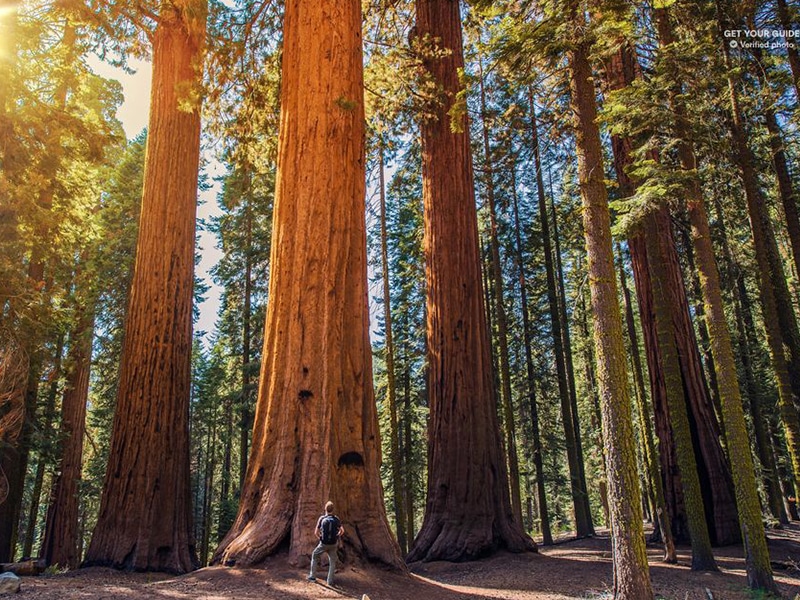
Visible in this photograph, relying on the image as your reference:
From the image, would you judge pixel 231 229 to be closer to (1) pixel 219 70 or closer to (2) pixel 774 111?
(1) pixel 219 70

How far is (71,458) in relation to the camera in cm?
1606

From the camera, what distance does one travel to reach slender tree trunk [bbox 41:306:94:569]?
15.3 m

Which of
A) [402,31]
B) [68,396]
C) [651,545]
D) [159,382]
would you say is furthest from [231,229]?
[651,545]

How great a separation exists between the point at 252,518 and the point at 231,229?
68.1 feet

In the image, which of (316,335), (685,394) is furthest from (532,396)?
(316,335)

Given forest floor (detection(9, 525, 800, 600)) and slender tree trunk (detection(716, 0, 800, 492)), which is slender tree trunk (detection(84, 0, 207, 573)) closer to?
forest floor (detection(9, 525, 800, 600))

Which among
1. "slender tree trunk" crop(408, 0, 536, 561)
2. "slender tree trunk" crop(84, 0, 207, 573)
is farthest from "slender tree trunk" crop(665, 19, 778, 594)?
"slender tree trunk" crop(84, 0, 207, 573)

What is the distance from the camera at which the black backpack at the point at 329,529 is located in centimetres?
521

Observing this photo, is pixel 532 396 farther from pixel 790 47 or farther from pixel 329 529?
pixel 329 529

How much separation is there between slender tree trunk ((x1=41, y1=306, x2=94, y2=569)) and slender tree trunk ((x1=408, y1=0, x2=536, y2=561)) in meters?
11.3

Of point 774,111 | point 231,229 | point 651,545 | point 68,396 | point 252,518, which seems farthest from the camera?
point 231,229

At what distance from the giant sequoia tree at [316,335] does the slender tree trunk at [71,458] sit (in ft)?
40.0

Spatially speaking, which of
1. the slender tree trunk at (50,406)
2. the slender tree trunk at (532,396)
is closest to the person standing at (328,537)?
the slender tree trunk at (50,406)

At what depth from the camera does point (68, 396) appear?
56.2 ft
